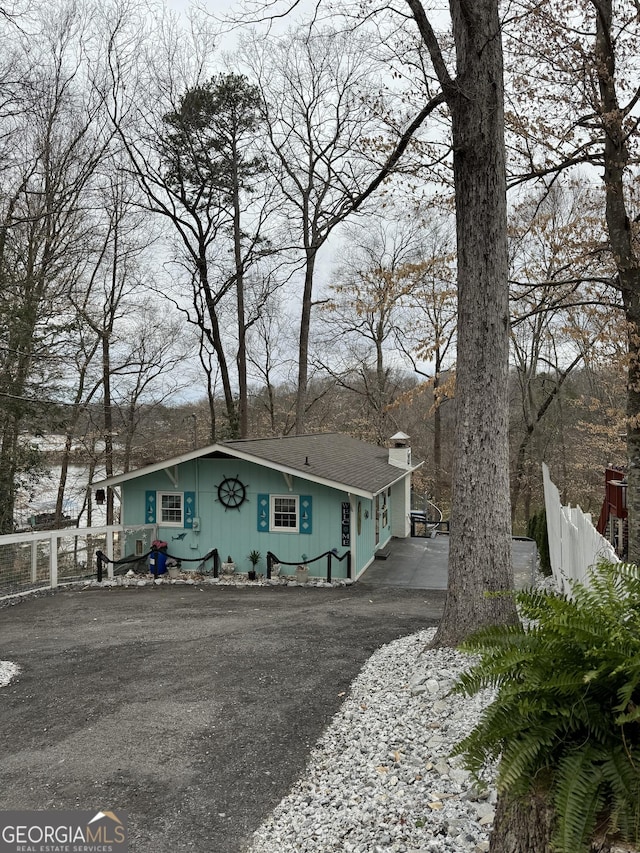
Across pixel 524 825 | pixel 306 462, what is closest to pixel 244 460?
pixel 306 462

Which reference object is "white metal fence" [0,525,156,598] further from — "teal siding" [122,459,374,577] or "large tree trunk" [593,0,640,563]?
"large tree trunk" [593,0,640,563]

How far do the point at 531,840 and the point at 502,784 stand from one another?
0.87ft

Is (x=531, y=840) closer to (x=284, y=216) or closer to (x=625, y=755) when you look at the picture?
(x=625, y=755)

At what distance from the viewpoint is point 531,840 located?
6.68 ft

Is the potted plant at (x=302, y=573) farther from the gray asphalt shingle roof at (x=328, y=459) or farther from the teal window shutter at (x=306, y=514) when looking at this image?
the gray asphalt shingle roof at (x=328, y=459)

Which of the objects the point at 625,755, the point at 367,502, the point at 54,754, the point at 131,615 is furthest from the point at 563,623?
the point at 367,502

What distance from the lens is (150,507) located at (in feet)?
45.7

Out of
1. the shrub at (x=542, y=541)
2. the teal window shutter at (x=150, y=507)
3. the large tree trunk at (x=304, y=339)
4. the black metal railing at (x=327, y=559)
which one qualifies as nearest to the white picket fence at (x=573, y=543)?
the shrub at (x=542, y=541)

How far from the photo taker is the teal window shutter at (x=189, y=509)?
1363 cm

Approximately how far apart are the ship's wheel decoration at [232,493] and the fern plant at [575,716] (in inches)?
441

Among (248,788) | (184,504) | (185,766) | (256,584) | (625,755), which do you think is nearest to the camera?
(625,755)

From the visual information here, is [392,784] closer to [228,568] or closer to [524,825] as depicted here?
[524,825]

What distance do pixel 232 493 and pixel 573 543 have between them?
776 centimetres

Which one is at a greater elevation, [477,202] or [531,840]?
[477,202]
